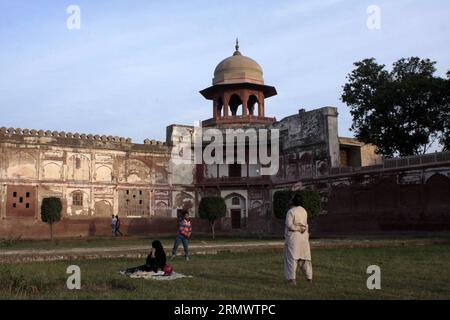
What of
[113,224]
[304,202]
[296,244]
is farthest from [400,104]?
[296,244]

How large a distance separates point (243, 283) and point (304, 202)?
1624 centimetres

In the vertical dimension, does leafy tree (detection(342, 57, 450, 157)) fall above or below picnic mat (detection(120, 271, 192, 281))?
above

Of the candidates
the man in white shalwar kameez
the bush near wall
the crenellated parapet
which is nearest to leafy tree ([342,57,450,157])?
the bush near wall

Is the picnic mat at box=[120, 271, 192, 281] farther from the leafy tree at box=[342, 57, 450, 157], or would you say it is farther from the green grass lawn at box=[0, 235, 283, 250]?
the leafy tree at box=[342, 57, 450, 157]

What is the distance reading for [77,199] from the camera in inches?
1325

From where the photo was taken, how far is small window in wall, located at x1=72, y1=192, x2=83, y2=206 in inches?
1319

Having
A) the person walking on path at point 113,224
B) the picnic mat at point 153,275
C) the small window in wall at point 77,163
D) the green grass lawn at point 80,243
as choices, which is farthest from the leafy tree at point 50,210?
the picnic mat at point 153,275

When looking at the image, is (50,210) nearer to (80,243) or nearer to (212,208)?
(80,243)

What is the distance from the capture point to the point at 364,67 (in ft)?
105

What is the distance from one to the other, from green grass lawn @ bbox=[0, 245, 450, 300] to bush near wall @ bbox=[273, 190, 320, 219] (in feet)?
40.5

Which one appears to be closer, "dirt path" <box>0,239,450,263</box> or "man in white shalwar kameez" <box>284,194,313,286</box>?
"man in white shalwar kameez" <box>284,194,313,286</box>

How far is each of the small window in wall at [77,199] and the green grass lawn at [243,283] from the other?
2228 centimetres
